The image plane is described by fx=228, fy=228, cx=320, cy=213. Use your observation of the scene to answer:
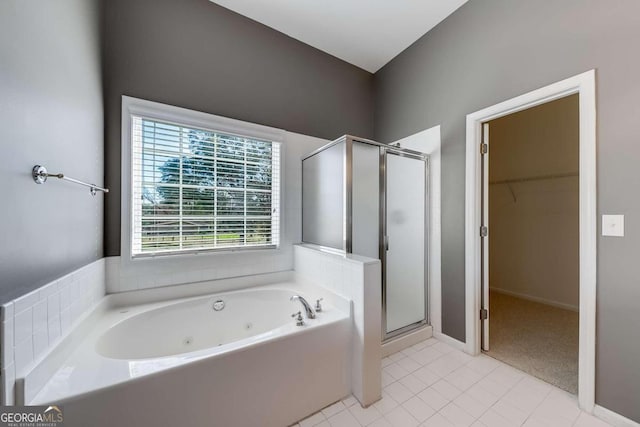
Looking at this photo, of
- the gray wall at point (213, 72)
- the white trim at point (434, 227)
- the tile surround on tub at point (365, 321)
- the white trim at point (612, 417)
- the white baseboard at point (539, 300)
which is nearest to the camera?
the white trim at point (612, 417)

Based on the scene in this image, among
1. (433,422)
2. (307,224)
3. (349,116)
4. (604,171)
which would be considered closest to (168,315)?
(307,224)

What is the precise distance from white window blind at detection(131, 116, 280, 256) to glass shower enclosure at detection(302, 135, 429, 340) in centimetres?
44

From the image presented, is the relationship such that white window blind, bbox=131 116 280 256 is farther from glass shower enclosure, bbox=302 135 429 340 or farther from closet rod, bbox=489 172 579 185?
closet rod, bbox=489 172 579 185

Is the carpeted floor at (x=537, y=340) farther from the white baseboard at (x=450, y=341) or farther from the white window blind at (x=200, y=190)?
the white window blind at (x=200, y=190)

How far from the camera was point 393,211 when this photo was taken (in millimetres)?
2143

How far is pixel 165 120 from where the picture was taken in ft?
6.09

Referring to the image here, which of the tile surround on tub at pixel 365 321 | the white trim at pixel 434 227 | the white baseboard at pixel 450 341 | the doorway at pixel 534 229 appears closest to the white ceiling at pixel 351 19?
the white trim at pixel 434 227

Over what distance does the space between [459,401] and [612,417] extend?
2.56ft

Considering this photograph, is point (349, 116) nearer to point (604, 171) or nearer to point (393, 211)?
point (393, 211)

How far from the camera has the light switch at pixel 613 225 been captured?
1.28m

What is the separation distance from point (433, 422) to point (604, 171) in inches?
69.6

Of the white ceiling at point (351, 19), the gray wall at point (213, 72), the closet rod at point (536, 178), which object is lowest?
the closet rod at point (536, 178)

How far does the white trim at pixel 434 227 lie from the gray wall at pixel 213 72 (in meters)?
1.00

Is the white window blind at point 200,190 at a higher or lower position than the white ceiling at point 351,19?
lower
